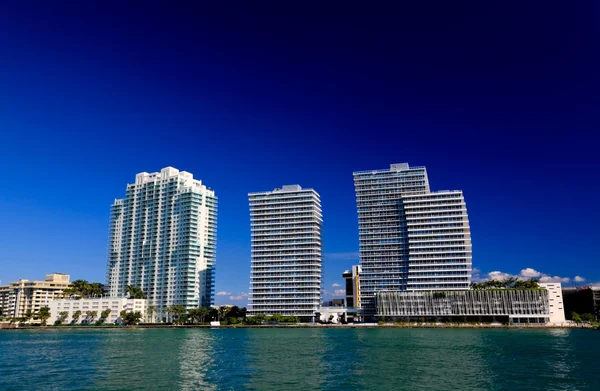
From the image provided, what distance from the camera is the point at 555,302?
189875 mm

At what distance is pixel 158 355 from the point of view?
8062 cm

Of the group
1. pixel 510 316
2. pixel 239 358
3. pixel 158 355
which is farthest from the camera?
pixel 510 316

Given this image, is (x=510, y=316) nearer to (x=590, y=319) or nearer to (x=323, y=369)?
(x=590, y=319)

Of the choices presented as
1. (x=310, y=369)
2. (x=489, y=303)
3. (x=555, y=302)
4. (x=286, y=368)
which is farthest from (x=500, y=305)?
(x=286, y=368)

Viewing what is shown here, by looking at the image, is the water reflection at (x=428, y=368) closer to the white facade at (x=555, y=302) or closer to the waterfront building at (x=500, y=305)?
the waterfront building at (x=500, y=305)

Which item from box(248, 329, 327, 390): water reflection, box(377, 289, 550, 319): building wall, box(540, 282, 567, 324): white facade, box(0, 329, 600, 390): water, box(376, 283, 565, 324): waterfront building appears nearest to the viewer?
box(0, 329, 600, 390): water

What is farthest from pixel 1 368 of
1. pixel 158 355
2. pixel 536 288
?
pixel 536 288

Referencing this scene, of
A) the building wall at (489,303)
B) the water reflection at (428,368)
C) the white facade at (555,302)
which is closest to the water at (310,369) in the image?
the water reflection at (428,368)

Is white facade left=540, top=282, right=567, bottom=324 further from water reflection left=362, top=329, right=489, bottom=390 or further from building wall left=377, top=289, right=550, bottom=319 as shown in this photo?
water reflection left=362, top=329, right=489, bottom=390

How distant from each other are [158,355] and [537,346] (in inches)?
2669

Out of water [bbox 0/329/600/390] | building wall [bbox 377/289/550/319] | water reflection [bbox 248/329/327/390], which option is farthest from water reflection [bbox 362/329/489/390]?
building wall [bbox 377/289/550/319]

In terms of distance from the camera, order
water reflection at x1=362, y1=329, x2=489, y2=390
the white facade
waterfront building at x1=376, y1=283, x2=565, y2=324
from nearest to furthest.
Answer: water reflection at x1=362, y1=329, x2=489, y2=390
the white facade
waterfront building at x1=376, y1=283, x2=565, y2=324

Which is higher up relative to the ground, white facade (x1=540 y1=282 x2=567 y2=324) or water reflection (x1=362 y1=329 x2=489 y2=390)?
white facade (x1=540 y1=282 x2=567 y2=324)

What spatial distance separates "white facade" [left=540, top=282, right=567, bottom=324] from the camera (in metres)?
188
